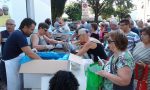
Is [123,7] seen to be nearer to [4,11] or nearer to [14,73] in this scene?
[4,11]

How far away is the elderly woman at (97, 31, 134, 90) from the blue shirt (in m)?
1.34

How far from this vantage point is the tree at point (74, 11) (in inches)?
1663

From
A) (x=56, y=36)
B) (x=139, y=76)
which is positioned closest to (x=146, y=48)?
(x=139, y=76)

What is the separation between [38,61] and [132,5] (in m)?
45.9

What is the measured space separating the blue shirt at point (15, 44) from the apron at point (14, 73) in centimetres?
6

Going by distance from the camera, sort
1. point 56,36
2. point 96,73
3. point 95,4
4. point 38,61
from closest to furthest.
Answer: point 96,73
point 38,61
point 56,36
point 95,4

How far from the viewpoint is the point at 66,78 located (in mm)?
2693

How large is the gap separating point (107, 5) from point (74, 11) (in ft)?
19.2

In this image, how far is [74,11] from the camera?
43719 millimetres

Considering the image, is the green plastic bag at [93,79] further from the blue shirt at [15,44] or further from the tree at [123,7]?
the tree at [123,7]

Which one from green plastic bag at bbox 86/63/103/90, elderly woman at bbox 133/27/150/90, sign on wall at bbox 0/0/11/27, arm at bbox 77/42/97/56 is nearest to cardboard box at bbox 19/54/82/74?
green plastic bag at bbox 86/63/103/90

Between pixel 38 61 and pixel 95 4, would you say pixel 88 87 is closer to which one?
pixel 38 61

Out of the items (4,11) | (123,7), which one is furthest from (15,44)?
(123,7)

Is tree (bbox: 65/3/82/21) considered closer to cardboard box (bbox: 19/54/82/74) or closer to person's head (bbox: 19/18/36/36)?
person's head (bbox: 19/18/36/36)
